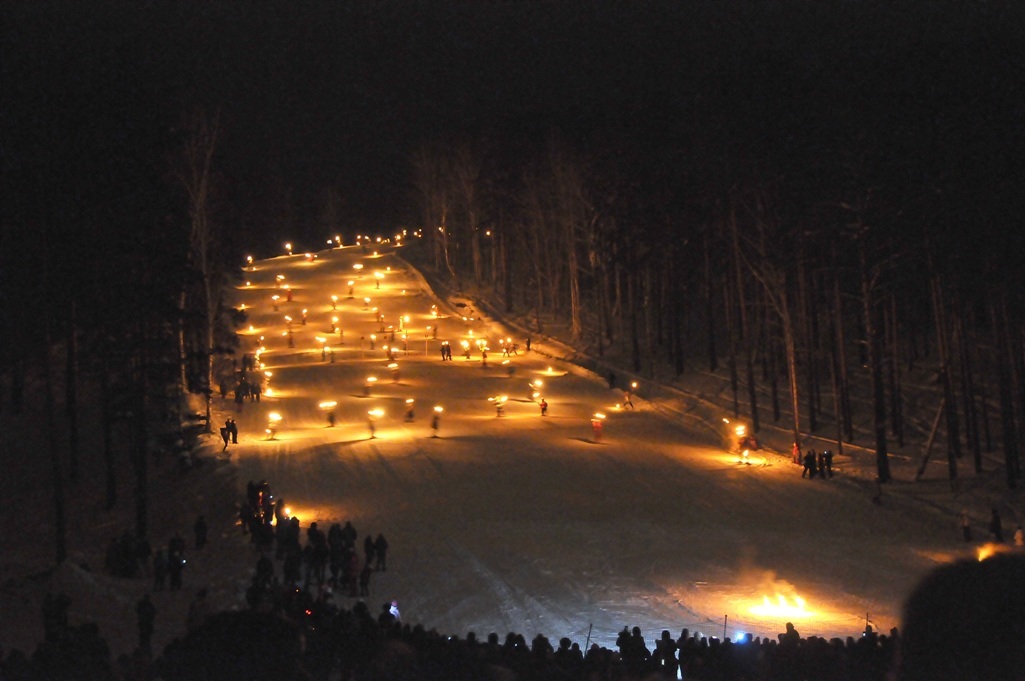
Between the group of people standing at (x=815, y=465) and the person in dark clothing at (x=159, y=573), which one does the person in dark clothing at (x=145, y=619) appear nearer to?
the person in dark clothing at (x=159, y=573)

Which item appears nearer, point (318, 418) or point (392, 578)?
point (392, 578)

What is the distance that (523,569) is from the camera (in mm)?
22578

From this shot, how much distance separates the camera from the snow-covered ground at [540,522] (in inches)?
768

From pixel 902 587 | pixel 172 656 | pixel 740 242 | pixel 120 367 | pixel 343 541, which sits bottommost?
pixel 902 587

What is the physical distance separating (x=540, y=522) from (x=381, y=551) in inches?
242

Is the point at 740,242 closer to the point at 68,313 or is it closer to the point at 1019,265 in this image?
the point at 1019,265

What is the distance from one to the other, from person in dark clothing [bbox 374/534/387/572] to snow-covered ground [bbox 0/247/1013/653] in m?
0.20

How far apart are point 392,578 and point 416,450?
1404cm

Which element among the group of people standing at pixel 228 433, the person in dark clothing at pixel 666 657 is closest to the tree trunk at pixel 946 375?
the group of people standing at pixel 228 433

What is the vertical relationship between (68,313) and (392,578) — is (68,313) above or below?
above

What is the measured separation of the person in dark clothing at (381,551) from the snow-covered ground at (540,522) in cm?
20

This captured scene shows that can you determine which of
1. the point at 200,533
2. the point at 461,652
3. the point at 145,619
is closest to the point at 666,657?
the point at 461,652

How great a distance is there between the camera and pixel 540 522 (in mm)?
27219

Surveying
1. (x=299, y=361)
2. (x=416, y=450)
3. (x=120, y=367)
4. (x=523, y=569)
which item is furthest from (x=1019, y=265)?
(x=299, y=361)
